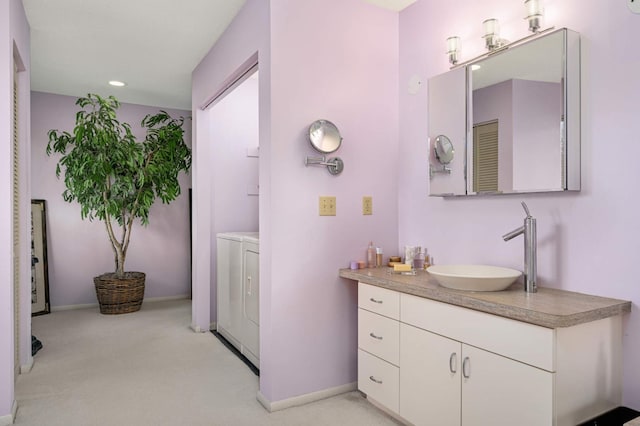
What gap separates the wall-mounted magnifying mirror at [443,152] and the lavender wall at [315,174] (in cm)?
39

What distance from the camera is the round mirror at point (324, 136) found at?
245cm

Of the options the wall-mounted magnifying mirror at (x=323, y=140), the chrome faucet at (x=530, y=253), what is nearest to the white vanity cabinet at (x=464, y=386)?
the chrome faucet at (x=530, y=253)

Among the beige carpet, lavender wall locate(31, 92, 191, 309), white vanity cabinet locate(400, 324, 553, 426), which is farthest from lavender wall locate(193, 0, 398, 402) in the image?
lavender wall locate(31, 92, 191, 309)

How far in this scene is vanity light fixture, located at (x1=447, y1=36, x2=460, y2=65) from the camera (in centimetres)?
234

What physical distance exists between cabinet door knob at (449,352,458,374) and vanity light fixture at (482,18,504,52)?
5.03 ft

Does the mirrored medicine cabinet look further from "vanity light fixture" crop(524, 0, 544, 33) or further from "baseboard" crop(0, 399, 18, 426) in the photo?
"baseboard" crop(0, 399, 18, 426)

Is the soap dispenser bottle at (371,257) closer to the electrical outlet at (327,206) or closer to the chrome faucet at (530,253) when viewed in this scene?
the electrical outlet at (327,206)

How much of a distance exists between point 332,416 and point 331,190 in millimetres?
1293

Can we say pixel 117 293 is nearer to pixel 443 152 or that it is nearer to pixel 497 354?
pixel 443 152

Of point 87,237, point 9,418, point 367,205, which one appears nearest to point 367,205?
Answer: point 367,205

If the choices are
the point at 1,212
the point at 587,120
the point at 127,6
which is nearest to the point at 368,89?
the point at 587,120

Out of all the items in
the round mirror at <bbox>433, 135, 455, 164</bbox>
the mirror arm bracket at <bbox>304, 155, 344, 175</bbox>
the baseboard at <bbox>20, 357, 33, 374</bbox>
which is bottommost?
the baseboard at <bbox>20, 357, 33, 374</bbox>

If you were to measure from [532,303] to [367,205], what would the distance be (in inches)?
50.3

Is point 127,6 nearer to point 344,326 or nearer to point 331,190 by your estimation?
point 331,190
